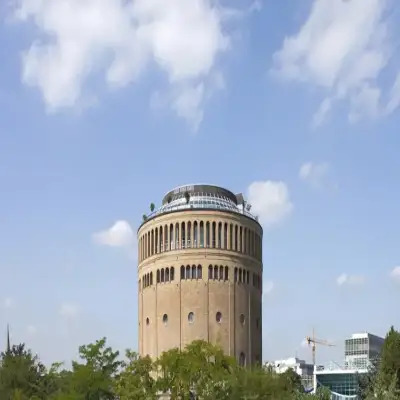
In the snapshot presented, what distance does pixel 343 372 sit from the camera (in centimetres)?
12062

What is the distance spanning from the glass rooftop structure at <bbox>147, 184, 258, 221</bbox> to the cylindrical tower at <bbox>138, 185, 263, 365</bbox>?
0.11m

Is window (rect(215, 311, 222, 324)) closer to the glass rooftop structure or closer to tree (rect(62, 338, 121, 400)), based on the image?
the glass rooftop structure

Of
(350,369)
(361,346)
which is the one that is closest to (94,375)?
(350,369)

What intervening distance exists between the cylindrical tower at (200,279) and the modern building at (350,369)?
65.4 ft

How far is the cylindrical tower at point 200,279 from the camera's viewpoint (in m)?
81.2

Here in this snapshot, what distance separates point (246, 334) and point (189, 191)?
1502 cm

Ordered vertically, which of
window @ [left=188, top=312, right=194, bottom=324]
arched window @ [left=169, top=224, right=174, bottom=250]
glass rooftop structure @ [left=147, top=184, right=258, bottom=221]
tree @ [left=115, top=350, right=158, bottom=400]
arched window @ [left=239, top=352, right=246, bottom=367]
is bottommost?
tree @ [left=115, top=350, right=158, bottom=400]

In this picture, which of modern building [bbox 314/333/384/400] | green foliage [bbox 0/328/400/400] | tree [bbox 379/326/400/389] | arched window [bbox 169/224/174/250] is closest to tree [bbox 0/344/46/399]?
green foliage [bbox 0/328/400/400]

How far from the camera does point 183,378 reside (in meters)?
53.8

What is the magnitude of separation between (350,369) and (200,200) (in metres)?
49.6

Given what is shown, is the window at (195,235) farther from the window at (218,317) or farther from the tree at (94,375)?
the tree at (94,375)

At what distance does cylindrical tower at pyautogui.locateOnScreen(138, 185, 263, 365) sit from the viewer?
81.2 metres

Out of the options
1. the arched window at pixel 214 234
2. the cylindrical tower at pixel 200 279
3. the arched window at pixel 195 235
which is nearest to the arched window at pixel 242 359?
the cylindrical tower at pixel 200 279

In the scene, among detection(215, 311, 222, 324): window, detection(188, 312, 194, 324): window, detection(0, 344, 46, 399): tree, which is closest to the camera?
detection(0, 344, 46, 399): tree
